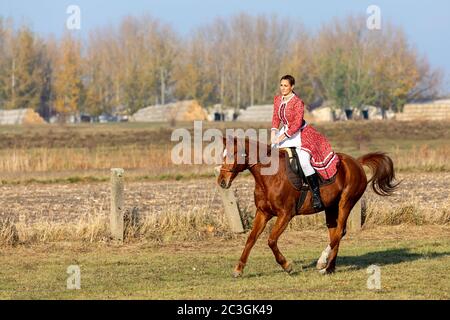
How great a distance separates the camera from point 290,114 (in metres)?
12.2

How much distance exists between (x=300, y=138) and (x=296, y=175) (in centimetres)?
52

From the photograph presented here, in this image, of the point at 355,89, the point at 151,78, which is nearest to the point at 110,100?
the point at 151,78

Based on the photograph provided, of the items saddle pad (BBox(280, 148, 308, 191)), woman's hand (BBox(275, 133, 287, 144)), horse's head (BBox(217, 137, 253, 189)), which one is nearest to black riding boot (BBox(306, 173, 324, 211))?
saddle pad (BBox(280, 148, 308, 191))

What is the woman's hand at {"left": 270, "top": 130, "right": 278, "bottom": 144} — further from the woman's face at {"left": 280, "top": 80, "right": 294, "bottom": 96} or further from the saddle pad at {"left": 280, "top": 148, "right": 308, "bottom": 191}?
the woman's face at {"left": 280, "top": 80, "right": 294, "bottom": 96}

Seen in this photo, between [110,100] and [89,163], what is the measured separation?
287ft

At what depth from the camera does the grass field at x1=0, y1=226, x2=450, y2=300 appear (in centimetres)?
1060

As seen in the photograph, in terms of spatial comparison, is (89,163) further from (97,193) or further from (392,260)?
(392,260)

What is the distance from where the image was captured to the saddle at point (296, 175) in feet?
39.5

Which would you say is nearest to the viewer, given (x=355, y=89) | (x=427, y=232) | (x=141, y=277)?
(x=141, y=277)

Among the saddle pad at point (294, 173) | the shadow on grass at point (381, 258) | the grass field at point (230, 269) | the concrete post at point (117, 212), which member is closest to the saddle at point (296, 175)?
the saddle pad at point (294, 173)

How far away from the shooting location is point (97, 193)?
979 inches

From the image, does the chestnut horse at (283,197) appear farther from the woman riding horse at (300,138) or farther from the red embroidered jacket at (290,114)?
the red embroidered jacket at (290,114)

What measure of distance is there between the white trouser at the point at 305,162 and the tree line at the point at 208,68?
293ft
